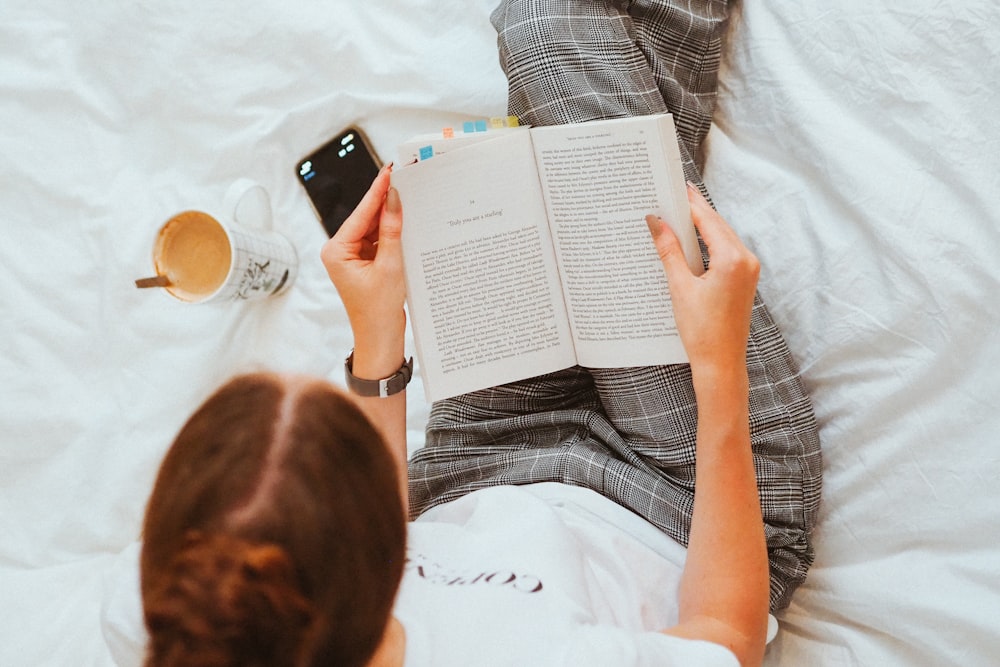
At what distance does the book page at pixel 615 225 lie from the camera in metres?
0.61

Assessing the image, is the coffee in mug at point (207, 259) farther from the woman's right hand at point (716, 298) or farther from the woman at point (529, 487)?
the woman's right hand at point (716, 298)

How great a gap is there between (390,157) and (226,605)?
0.59 meters

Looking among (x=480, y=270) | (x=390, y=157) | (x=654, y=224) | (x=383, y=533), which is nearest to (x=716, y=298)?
(x=654, y=224)

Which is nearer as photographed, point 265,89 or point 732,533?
point 732,533

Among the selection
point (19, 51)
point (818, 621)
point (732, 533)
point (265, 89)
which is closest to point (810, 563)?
point (818, 621)

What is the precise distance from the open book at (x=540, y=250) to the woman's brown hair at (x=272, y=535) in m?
0.23

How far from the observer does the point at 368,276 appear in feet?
2.07

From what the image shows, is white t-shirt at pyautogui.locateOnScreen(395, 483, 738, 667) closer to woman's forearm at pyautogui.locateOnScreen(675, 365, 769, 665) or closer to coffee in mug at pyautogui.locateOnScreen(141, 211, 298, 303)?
woman's forearm at pyautogui.locateOnScreen(675, 365, 769, 665)

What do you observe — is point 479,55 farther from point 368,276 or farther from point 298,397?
point 298,397

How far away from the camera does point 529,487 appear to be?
66cm

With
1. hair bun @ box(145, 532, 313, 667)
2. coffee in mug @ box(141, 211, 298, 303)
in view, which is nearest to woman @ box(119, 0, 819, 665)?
hair bun @ box(145, 532, 313, 667)

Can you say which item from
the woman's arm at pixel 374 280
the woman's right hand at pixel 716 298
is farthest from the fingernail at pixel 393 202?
the woman's right hand at pixel 716 298

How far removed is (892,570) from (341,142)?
687mm

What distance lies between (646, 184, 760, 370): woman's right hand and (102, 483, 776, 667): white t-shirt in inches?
6.2
